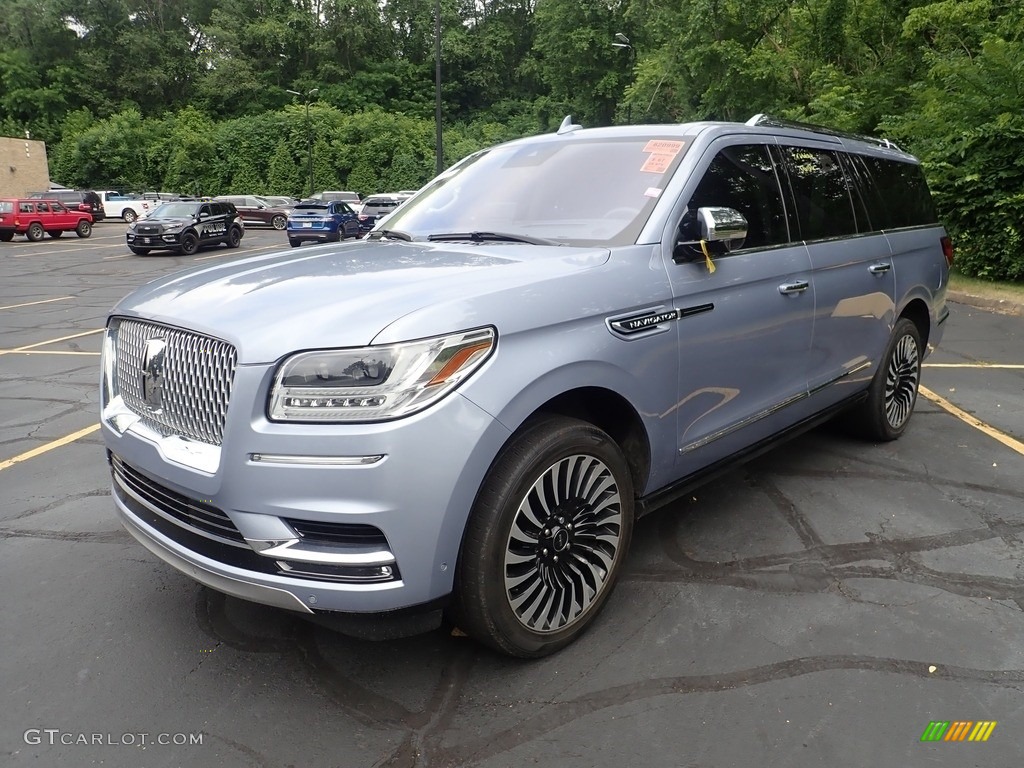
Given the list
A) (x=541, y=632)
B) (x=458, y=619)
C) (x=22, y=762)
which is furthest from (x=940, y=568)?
(x=22, y=762)

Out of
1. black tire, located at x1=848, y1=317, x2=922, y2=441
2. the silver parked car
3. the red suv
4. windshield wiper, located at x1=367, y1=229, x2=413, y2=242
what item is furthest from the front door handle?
the red suv

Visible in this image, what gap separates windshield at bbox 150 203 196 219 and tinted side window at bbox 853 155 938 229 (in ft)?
77.9

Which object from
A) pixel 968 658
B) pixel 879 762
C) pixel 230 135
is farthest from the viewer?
pixel 230 135

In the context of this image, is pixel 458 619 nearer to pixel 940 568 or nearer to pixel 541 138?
pixel 940 568

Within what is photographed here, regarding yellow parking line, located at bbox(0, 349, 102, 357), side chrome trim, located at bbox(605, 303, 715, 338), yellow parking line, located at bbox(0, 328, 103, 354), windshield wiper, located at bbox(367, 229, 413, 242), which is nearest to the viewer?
side chrome trim, located at bbox(605, 303, 715, 338)

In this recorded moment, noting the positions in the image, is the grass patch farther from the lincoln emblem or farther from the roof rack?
the lincoln emblem

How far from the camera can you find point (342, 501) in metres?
2.23

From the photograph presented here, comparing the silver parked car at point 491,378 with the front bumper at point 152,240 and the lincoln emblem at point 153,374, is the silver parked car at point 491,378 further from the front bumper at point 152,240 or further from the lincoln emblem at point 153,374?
the front bumper at point 152,240

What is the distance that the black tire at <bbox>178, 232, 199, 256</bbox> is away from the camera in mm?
24302

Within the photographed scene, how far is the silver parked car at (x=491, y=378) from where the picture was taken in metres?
2.28

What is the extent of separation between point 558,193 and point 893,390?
293 centimetres

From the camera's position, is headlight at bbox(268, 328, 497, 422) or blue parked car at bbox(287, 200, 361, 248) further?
blue parked car at bbox(287, 200, 361, 248)

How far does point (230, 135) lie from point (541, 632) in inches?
2429

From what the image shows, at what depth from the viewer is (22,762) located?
2.30 m
